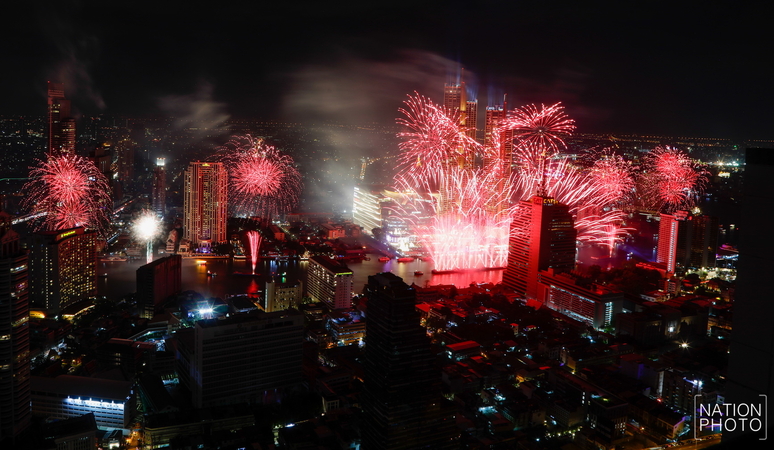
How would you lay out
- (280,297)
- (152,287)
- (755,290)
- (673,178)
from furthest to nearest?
(673,178)
(280,297)
(152,287)
(755,290)

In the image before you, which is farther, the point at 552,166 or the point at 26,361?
the point at 552,166

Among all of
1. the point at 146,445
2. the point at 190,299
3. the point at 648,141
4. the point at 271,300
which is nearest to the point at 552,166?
the point at 648,141

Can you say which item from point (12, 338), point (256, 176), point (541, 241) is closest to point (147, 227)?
point (256, 176)

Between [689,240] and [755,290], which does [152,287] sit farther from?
[689,240]

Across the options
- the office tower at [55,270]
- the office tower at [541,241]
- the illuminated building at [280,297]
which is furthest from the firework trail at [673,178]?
the office tower at [55,270]

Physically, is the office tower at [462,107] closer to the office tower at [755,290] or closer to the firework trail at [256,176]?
the firework trail at [256,176]

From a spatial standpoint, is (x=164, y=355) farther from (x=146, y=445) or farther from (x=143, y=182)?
(x=143, y=182)
